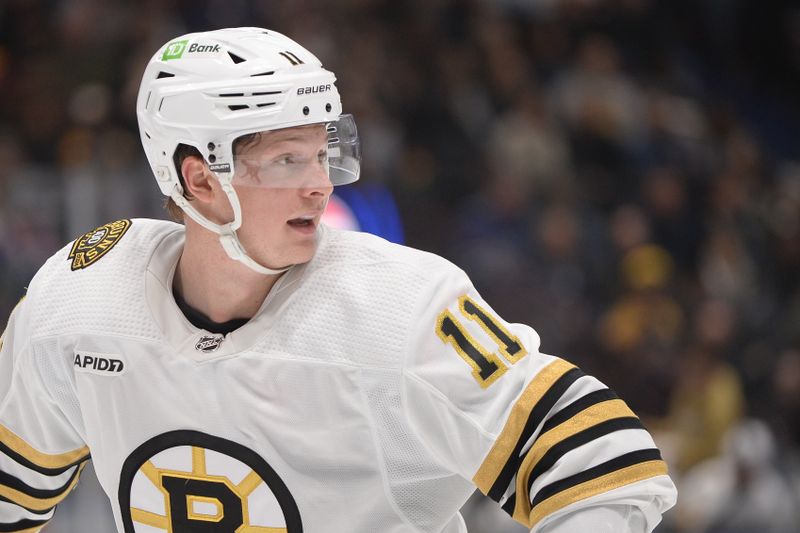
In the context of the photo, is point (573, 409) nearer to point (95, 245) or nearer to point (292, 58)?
point (292, 58)

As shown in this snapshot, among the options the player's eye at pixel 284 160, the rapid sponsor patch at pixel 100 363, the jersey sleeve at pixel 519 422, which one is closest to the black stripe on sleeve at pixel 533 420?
the jersey sleeve at pixel 519 422

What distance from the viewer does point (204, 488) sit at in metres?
2.32

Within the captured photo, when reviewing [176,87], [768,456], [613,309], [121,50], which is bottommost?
[768,456]

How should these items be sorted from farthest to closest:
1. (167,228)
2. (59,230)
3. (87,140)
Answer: (87,140)
(59,230)
(167,228)

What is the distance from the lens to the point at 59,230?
16.5ft

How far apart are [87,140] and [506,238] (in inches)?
85.5

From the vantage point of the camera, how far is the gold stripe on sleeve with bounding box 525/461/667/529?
6.68ft

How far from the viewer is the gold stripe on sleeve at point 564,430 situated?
2061 millimetres

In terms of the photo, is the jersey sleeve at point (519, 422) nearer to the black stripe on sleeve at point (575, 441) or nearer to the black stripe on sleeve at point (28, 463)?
the black stripe on sleeve at point (575, 441)

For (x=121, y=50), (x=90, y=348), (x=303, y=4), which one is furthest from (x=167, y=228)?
(x=303, y=4)

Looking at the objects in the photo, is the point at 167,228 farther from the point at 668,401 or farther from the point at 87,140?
the point at 668,401

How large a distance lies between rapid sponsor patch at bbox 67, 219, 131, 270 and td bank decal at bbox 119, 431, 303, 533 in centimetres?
42

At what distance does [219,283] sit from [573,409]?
0.75 metres

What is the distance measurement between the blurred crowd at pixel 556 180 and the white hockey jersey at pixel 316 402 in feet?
8.49
